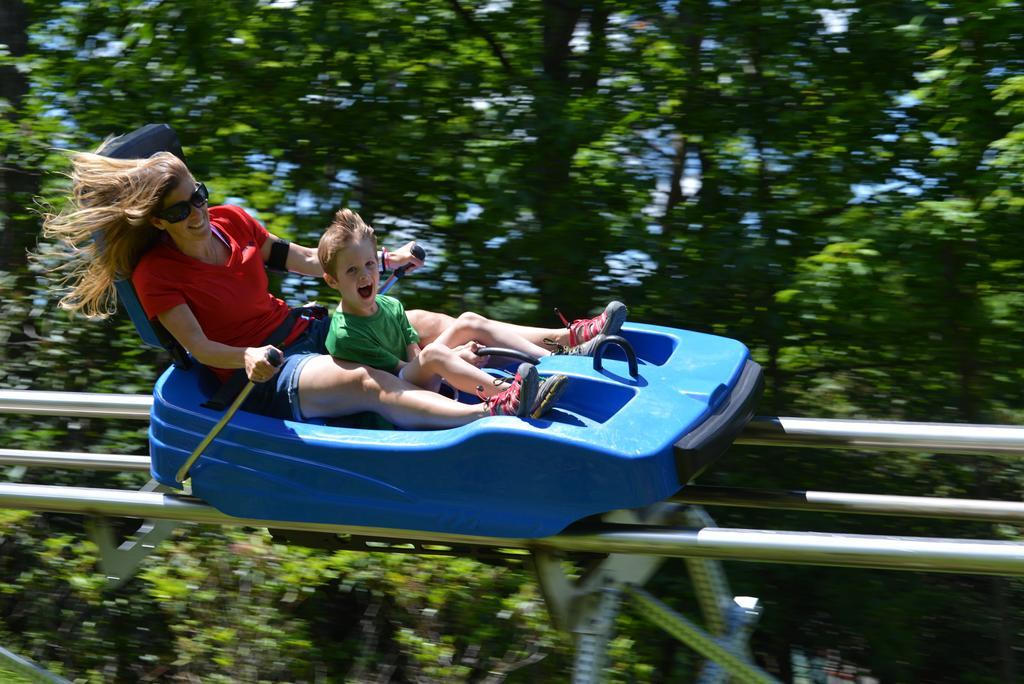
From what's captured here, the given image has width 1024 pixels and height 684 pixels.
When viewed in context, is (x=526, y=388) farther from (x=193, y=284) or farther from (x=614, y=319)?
(x=193, y=284)

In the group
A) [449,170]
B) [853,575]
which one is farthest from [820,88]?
[853,575]

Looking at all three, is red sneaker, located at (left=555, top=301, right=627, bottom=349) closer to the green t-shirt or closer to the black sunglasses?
the green t-shirt

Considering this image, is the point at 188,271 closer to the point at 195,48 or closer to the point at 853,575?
the point at 195,48

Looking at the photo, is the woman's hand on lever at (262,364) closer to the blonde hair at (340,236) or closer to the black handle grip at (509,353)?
the blonde hair at (340,236)

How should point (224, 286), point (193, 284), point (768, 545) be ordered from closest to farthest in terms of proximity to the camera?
point (768, 545) → point (193, 284) → point (224, 286)

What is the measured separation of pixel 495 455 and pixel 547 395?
197mm

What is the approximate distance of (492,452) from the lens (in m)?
2.64

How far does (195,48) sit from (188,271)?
2127 millimetres

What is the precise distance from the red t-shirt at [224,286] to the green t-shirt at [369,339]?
39 centimetres

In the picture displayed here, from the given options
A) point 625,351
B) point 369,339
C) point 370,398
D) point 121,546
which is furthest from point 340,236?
point 121,546

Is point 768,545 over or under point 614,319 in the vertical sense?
under

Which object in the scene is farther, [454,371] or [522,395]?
[454,371]

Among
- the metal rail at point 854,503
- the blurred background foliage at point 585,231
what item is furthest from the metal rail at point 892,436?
the blurred background foliage at point 585,231

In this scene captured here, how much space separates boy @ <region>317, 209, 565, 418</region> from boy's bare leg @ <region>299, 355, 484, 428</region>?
0.06 meters
